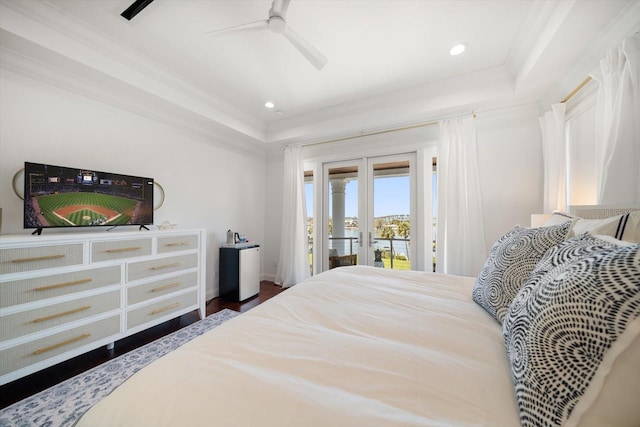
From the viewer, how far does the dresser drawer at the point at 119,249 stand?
1.88 m

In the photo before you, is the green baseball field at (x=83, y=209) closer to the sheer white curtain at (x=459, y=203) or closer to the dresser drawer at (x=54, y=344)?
the dresser drawer at (x=54, y=344)

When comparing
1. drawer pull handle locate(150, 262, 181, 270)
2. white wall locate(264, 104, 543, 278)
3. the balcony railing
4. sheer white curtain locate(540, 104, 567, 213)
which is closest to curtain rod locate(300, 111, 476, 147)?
white wall locate(264, 104, 543, 278)

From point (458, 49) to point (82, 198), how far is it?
3.73 meters

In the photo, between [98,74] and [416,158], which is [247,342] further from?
[416,158]

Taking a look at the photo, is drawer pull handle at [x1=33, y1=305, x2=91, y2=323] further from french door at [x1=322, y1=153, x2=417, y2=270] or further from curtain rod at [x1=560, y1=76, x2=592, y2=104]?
curtain rod at [x1=560, y1=76, x2=592, y2=104]

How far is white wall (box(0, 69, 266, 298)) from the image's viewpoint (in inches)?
74.8

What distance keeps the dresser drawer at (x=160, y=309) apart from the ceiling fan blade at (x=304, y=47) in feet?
8.63

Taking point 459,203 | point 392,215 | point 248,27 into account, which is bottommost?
point 392,215

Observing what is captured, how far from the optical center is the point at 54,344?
1.66 meters

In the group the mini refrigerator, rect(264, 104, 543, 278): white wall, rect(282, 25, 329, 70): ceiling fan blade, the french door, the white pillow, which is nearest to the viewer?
the white pillow

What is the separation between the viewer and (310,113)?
3537 mm

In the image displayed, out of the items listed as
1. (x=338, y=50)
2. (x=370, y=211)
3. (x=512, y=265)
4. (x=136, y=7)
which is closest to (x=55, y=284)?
(x=136, y=7)

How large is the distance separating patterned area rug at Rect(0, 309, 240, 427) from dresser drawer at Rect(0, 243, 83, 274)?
0.82 metres

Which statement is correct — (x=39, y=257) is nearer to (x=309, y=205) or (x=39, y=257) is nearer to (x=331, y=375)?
(x=331, y=375)
